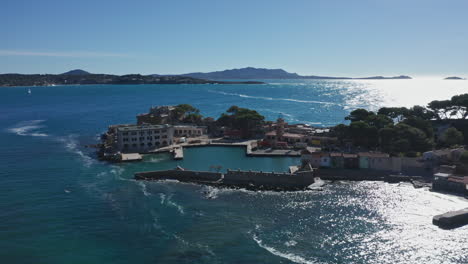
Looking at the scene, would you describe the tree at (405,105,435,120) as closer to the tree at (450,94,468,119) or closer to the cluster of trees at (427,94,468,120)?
the cluster of trees at (427,94,468,120)

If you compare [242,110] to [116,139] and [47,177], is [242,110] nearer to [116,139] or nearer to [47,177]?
[116,139]

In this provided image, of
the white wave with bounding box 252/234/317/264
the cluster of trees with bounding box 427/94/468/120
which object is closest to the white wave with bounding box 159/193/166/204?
the white wave with bounding box 252/234/317/264

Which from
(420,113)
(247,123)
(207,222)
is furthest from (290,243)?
(420,113)

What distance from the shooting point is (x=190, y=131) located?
72812mm

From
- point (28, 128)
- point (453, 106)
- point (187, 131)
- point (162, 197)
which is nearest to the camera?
Answer: point (162, 197)

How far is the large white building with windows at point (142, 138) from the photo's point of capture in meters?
60.7

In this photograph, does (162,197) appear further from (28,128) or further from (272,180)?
(28,128)

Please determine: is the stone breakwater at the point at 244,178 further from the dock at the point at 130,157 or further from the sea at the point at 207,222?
the dock at the point at 130,157

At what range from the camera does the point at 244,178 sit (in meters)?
42.4

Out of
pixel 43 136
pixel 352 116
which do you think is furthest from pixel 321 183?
pixel 43 136

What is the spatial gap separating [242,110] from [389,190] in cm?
4250

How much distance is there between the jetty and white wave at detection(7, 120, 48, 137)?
76519 millimetres

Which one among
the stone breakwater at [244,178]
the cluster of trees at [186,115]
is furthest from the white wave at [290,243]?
the cluster of trees at [186,115]

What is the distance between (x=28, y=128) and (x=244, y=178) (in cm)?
6994
